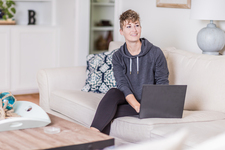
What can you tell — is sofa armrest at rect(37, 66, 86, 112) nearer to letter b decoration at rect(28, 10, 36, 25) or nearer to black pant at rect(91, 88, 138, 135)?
black pant at rect(91, 88, 138, 135)

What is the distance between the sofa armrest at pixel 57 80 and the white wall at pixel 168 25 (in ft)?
3.11

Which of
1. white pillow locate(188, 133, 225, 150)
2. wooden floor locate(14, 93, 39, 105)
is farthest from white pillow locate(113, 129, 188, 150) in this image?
wooden floor locate(14, 93, 39, 105)

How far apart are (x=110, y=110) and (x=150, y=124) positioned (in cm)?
29

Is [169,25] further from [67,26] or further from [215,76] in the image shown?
[67,26]

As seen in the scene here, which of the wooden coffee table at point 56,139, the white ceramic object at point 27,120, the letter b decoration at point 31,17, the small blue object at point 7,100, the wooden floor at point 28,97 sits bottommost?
the wooden floor at point 28,97

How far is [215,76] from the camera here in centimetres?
238

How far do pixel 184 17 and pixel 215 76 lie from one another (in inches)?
42.6

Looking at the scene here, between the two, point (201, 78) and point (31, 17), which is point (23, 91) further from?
point (201, 78)

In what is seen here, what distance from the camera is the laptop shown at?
6.69 feet

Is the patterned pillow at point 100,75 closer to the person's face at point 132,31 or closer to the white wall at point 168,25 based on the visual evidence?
the person's face at point 132,31

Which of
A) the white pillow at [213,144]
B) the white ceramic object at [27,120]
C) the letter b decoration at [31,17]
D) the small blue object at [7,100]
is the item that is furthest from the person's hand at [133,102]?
the letter b decoration at [31,17]

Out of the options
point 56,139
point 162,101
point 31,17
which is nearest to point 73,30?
point 31,17

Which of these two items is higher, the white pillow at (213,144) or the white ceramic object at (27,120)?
the white pillow at (213,144)

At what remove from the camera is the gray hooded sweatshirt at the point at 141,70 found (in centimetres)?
240
